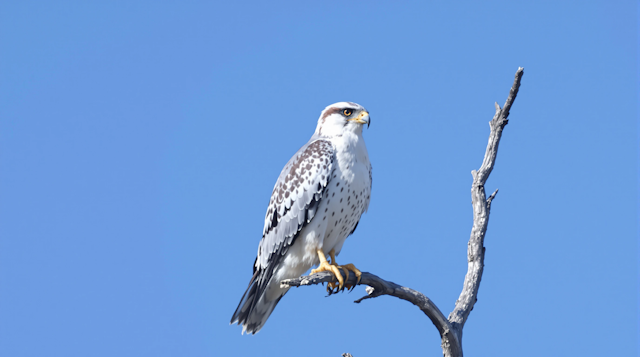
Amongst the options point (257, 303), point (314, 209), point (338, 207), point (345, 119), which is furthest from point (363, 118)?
point (257, 303)

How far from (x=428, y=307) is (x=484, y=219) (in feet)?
3.73

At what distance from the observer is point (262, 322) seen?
6.67m

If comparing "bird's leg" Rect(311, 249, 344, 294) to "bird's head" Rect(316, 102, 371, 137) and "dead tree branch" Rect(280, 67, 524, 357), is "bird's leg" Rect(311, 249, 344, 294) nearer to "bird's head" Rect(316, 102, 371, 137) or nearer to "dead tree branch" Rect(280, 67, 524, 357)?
"dead tree branch" Rect(280, 67, 524, 357)

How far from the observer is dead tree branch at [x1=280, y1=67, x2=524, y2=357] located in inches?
215

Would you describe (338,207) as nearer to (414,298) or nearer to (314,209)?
(314,209)

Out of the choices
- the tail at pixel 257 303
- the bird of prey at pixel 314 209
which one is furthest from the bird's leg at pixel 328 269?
the tail at pixel 257 303

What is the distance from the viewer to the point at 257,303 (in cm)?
649

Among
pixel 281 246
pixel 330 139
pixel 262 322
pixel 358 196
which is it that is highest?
pixel 330 139

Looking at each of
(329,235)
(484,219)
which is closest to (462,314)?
(484,219)

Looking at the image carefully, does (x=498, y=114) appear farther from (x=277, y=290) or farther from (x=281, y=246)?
(x=277, y=290)

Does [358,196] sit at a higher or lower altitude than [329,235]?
higher

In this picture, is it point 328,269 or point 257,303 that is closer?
point 328,269

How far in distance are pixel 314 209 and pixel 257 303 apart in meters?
1.36

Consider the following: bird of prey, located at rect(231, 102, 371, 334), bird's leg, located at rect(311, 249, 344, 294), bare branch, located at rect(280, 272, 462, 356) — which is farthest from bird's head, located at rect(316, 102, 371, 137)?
bare branch, located at rect(280, 272, 462, 356)
